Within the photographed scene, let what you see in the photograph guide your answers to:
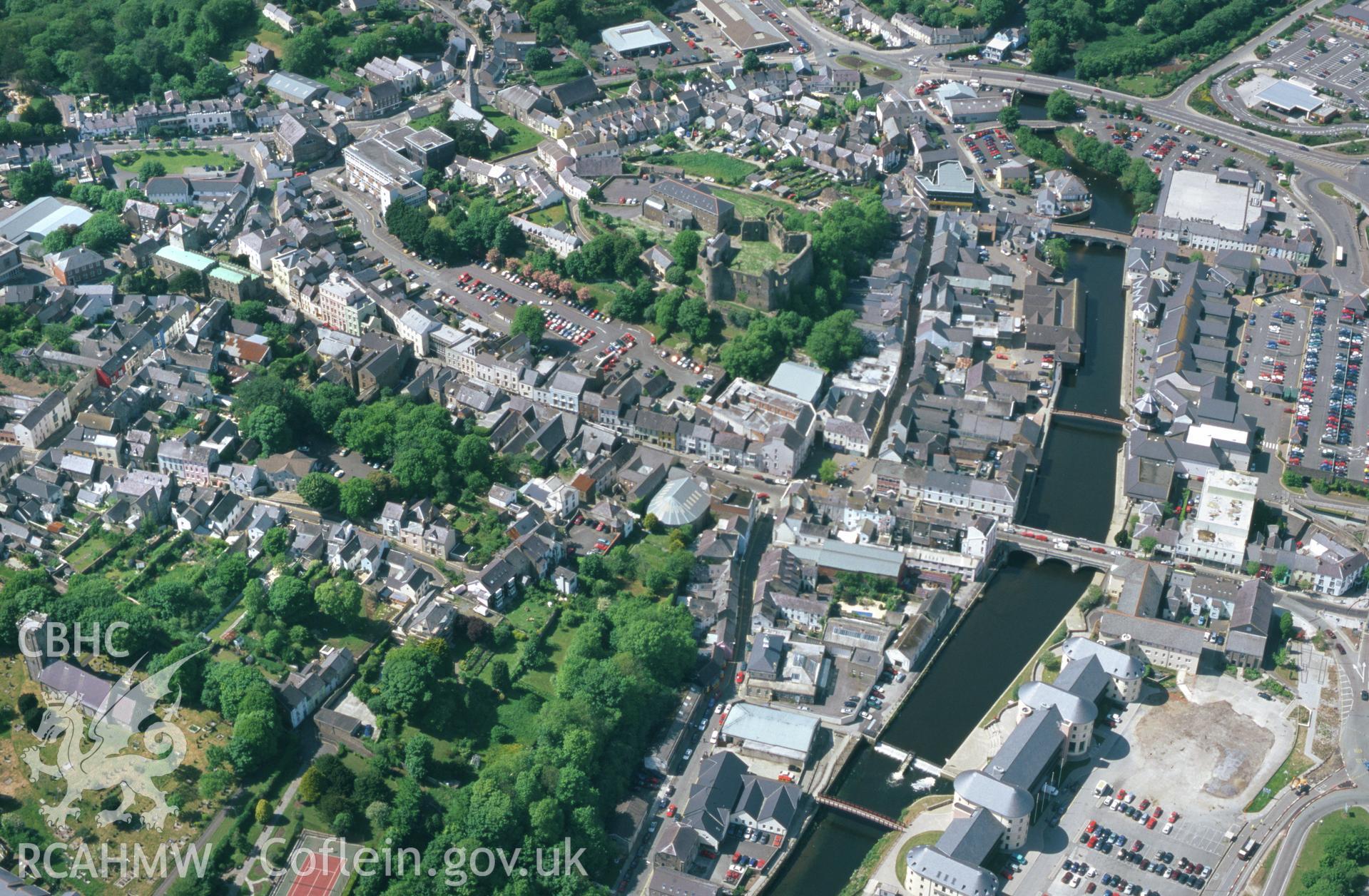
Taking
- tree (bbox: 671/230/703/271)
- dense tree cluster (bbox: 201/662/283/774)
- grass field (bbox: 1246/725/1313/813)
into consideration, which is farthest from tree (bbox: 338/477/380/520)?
grass field (bbox: 1246/725/1313/813)

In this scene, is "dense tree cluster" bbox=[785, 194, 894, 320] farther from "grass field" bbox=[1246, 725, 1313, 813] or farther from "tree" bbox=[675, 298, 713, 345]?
"grass field" bbox=[1246, 725, 1313, 813]

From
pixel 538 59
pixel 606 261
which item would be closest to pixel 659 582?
pixel 606 261

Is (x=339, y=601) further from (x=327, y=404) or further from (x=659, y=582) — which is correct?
(x=327, y=404)

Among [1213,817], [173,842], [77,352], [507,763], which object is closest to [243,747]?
[173,842]

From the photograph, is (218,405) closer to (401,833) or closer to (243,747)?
(243,747)

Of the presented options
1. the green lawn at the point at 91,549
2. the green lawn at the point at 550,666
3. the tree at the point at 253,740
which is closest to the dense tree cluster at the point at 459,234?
the green lawn at the point at 91,549

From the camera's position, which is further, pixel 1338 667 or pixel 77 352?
pixel 77 352

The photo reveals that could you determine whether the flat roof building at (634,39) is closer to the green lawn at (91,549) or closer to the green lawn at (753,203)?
the green lawn at (753,203)
